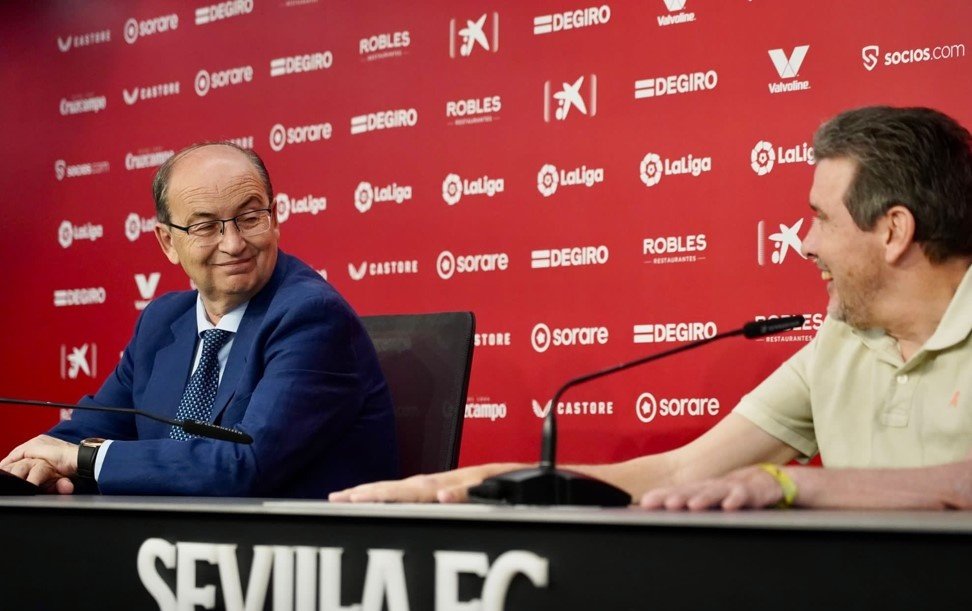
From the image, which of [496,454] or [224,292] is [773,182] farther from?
[224,292]

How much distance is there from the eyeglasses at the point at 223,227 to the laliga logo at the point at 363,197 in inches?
48.5

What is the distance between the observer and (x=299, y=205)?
13.4 ft

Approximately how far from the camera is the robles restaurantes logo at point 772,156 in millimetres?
3082

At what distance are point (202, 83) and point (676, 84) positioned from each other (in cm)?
197

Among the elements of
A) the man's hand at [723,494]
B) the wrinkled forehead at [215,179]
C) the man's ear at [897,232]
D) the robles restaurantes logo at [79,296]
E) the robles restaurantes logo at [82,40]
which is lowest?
the man's hand at [723,494]

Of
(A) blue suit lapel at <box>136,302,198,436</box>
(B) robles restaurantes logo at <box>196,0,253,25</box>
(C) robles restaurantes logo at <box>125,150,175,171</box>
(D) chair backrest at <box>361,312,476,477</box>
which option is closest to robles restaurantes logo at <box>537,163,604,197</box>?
(D) chair backrest at <box>361,312,476,477</box>

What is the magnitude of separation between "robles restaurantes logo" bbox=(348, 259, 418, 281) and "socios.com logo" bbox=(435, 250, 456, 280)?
92 mm

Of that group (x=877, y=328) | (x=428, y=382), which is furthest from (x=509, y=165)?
(x=877, y=328)

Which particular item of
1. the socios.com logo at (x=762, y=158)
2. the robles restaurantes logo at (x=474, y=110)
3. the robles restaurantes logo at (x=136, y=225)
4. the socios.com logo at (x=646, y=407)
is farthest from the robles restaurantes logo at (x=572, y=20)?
the robles restaurantes logo at (x=136, y=225)

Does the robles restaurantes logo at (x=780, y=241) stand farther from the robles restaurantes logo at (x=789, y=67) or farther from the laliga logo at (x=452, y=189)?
the laliga logo at (x=452, y=189)

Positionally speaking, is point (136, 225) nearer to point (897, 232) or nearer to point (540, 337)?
point (540, 337)

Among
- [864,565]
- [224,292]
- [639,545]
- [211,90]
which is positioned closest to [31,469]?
[224,292]

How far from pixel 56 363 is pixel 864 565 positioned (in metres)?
4.18

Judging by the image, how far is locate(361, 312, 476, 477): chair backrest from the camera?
8.13 ft
